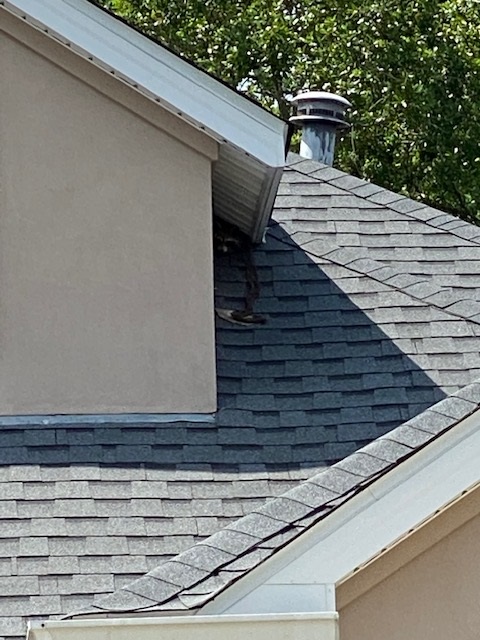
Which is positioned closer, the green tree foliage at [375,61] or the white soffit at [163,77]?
the white soffit at [163,77]

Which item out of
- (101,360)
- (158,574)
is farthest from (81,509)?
(158,574)

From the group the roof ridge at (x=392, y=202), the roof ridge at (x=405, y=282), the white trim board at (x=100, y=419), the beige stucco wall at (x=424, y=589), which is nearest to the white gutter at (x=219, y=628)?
the beige stucco wall at (x=424, y=589)

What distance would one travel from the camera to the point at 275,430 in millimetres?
6570

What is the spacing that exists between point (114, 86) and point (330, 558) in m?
2.85

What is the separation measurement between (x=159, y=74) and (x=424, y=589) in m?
2.78

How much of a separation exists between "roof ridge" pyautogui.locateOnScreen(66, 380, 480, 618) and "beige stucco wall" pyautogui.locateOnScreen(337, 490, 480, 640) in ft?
0.86

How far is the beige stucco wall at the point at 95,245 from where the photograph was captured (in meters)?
6.50

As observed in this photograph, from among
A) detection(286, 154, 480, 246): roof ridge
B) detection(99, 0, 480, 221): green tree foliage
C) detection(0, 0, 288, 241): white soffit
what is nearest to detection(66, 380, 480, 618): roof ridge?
detection(0, 0, 288, 241): white soffit

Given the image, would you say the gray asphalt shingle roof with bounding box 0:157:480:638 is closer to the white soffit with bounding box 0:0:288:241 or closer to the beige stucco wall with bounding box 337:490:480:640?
the beige stucco wall with bounding box 337:490:480:640

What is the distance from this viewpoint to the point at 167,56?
6.59 m

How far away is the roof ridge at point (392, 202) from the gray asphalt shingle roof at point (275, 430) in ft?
0.05

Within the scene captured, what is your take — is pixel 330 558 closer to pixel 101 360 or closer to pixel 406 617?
pixel 406 617

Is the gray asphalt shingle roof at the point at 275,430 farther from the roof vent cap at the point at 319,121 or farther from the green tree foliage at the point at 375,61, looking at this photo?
the green tree foliage at the point at 375,61

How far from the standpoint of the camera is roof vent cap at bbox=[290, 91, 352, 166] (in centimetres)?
933
